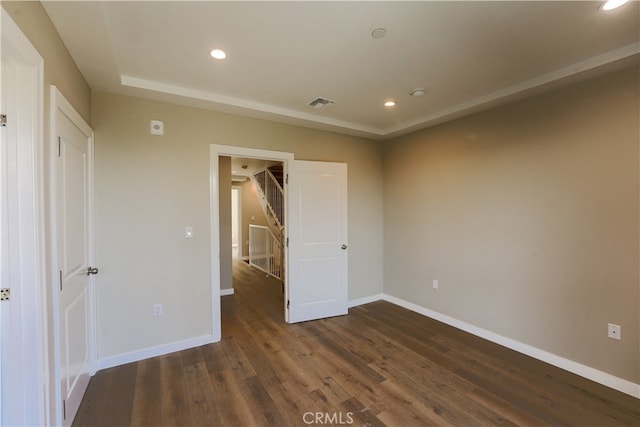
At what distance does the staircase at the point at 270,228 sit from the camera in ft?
19.2

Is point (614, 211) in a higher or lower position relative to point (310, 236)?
higher

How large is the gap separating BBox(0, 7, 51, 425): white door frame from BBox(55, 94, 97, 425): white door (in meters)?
0.33

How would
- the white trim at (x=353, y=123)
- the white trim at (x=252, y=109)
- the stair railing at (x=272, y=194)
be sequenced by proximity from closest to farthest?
the white trim at (x=353, y=123)
the white trim at (x=252, y=109)
the stair railing at (x=272, y=194)

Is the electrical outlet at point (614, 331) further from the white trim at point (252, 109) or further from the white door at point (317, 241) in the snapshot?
the white trim at point (252, 109)

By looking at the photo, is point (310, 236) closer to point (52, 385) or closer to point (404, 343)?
point (404, 343)

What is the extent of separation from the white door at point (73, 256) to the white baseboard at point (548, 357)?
362 cm

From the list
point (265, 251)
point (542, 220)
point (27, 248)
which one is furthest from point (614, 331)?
point (265, 251)

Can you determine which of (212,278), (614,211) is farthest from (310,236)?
(614,211)

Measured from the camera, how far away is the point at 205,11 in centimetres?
165

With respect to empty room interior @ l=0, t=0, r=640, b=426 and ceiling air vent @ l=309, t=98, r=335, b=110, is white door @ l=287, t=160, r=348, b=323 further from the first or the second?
ceiling air vent @ l=309, t=98, r=335, b=110

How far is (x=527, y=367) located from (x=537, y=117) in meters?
2.31

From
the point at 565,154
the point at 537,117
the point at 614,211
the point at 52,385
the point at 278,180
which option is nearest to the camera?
the point at 52,385

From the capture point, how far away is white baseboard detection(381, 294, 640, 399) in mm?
2207

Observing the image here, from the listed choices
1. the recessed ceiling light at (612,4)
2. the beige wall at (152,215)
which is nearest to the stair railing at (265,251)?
the beige wall at (152,215)
